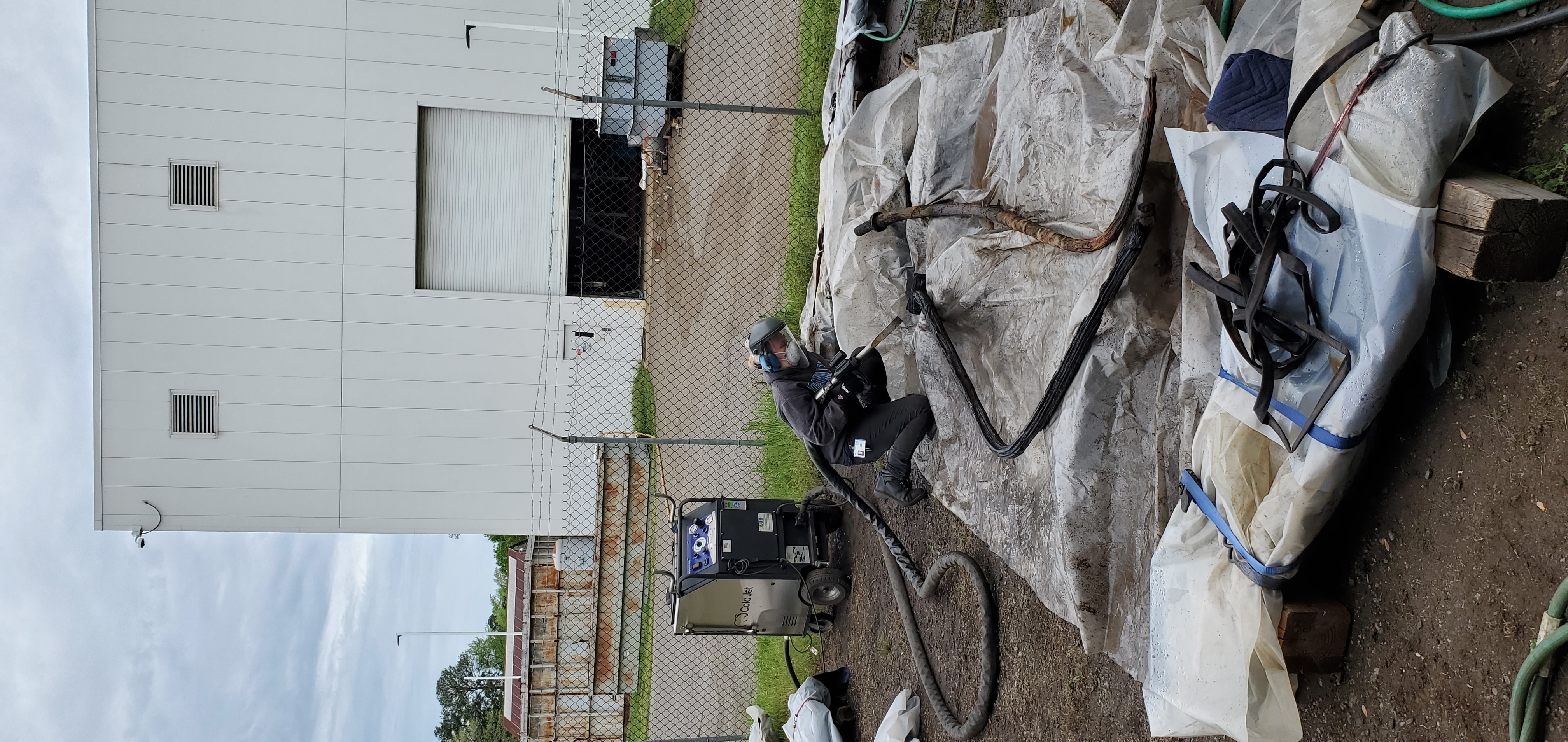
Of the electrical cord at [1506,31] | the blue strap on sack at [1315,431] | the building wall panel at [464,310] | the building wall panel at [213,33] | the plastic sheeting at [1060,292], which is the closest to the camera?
the electrical cord at [1506,31]

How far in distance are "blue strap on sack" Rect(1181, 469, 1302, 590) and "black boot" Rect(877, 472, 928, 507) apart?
2.65m

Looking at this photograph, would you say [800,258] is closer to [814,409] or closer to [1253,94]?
[814,409]

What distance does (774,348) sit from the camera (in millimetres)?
5457

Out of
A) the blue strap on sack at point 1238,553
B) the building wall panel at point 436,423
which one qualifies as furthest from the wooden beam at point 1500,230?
the building wall panel at point 436,423

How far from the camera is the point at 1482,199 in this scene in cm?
169

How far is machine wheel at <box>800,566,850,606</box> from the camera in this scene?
6668 millimetres

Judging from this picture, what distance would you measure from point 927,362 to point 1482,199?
115 inches

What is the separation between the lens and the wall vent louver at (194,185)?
339 inches

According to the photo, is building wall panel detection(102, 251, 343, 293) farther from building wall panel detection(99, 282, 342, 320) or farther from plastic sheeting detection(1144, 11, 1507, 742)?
plastic sheeting detection(1144, 11, 1507, 742)

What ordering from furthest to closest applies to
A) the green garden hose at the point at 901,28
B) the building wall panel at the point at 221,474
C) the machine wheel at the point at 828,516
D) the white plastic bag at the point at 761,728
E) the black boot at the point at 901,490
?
the building wall panel at the point at 221,474 < the white plastic bag at the point at 761,728 < the machine wheel at the point at 828,516 < the green garden hose at the point at 901,28 < the black boot at the point at 901,490

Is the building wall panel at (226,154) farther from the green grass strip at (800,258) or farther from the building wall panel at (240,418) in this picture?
the green grass strip at (800,258)

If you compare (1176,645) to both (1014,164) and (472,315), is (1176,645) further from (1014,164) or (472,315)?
(472,315)

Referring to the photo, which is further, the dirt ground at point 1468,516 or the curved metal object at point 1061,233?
the curved metal object at point 1061,233

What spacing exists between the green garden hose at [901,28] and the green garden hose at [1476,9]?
3923 millimetres
